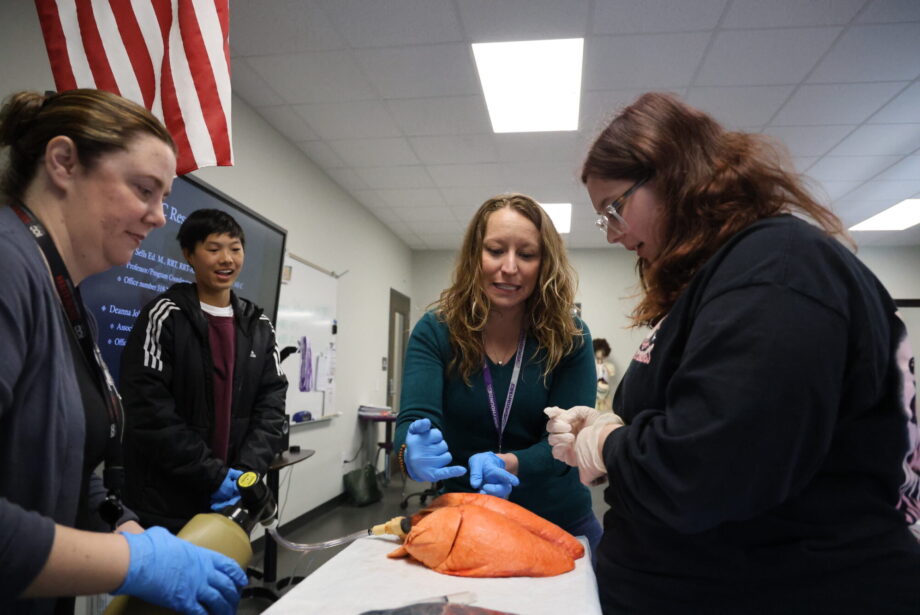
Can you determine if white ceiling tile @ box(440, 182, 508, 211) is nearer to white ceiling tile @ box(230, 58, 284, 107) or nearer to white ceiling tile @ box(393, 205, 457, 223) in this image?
white ceiling tile @ box(393, 205, 457, 223)

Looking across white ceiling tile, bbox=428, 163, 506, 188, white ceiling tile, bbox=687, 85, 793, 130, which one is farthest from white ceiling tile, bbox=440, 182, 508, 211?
white ceiling tile, bbox=687, 85, 793, 130

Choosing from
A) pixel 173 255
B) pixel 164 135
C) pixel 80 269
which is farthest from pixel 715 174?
pixel 173 255

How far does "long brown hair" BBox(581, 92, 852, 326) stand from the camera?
0.81 metres

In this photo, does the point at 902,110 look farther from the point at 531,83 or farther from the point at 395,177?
the point at 395,177

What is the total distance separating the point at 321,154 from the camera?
431cm

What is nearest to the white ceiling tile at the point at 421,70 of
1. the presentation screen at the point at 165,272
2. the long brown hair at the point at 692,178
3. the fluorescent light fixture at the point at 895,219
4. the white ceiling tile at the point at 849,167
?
the presentation screen at the point at 165,272

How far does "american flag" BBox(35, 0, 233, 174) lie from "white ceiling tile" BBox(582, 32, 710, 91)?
1963mm

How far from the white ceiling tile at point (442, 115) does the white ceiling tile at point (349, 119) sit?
98 mm

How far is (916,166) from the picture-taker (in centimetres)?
435

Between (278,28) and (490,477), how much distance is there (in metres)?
2.59

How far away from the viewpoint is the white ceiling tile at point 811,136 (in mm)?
3752

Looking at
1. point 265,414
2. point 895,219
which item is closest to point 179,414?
point 265,414

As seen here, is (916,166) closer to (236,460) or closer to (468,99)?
(468,99)

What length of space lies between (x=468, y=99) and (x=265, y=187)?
1.57m
